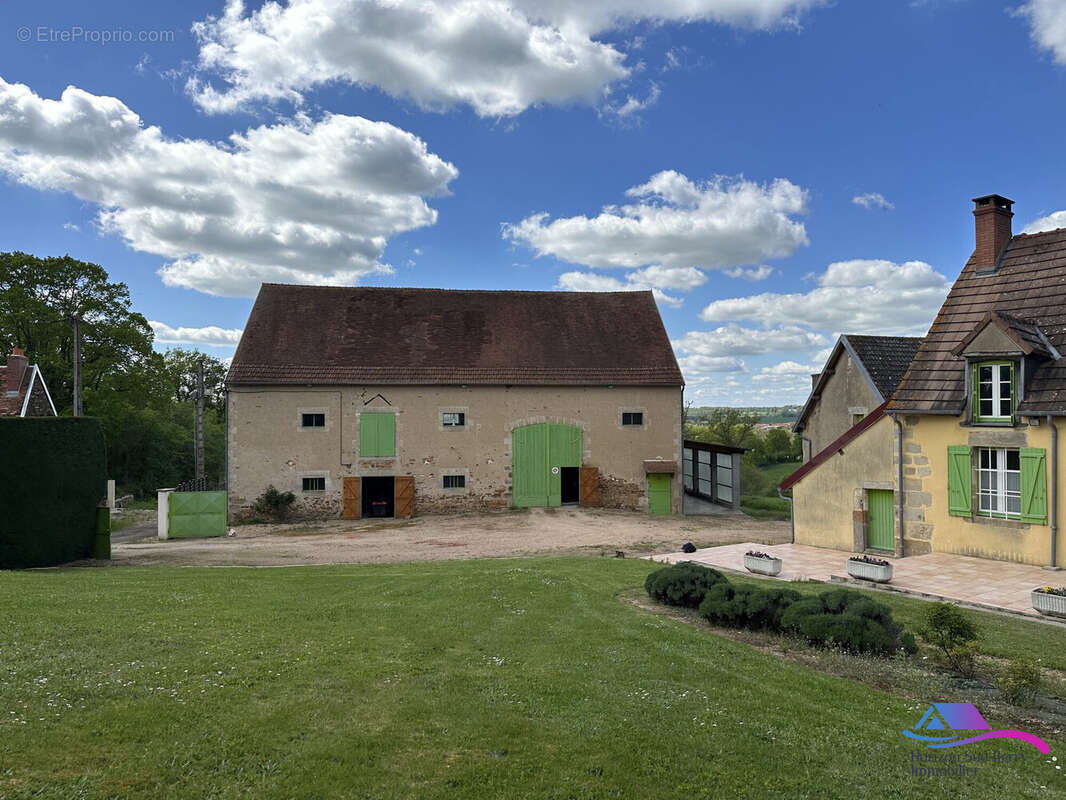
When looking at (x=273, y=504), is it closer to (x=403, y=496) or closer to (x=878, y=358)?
(x=403, y=496)

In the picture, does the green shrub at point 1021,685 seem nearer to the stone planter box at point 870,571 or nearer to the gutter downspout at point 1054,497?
the stone planter box at point 870,571

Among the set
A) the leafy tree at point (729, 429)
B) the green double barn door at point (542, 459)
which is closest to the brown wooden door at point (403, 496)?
the green double barn door at point (542, 459)

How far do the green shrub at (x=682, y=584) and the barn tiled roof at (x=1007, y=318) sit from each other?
736 cm

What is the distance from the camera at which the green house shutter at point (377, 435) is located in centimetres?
2422

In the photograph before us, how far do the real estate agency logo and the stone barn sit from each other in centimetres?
1960

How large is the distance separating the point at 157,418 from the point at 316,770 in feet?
126

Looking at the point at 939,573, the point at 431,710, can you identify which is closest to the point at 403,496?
the point at 939,573

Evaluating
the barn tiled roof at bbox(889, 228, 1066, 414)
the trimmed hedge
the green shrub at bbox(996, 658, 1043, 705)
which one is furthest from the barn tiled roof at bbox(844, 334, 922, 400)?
the trimmed hedge

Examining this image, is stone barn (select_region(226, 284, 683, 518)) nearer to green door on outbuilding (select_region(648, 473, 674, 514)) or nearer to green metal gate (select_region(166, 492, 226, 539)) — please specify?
green door on outbuilding (select_region(648, 473, 674, 514))

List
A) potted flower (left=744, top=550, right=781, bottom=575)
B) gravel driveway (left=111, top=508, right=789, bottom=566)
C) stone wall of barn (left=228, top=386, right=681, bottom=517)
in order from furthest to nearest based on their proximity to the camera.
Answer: stone wall of barn (left=228, top=386, right=681, bottom=517), gravel driveway (left=111, top=508, right=789, bottom=566), potted flower (left=744, top=550, right=781, bottom=575)

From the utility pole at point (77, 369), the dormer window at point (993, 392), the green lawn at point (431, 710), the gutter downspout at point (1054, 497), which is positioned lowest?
the green lawn at point (431, 710)

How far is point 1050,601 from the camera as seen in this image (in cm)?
911

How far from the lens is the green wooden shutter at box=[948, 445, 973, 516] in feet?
43.4

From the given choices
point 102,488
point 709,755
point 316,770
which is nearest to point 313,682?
point 316,770
